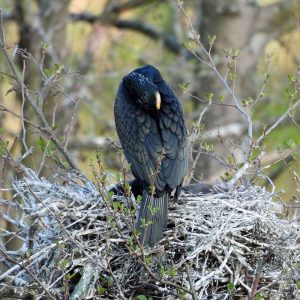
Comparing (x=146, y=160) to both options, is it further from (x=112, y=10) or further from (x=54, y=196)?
(x=112, y=10)

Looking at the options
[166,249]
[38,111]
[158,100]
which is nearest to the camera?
[166,249]

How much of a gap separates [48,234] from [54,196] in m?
0.30

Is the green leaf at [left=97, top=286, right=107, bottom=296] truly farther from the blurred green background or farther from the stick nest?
the blurred green background

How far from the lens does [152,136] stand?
285 inches

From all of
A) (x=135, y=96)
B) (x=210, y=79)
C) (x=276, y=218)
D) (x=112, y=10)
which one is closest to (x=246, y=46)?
(x=210, y=79)

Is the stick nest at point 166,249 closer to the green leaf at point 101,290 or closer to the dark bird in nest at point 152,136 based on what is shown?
the green leaf at point 101,290

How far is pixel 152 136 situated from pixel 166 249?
1111mm

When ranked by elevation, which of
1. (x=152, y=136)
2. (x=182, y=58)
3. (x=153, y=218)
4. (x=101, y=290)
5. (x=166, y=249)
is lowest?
(x=101, y=290)

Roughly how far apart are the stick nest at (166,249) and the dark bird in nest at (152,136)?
7.8 inches

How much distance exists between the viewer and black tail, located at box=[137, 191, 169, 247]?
20.9ft

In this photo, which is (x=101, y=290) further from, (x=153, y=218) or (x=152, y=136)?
(x=152, y=136)

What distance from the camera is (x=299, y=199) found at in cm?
662

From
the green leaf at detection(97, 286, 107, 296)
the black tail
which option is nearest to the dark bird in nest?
the black tail

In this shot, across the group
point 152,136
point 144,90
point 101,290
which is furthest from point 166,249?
point 144,90
